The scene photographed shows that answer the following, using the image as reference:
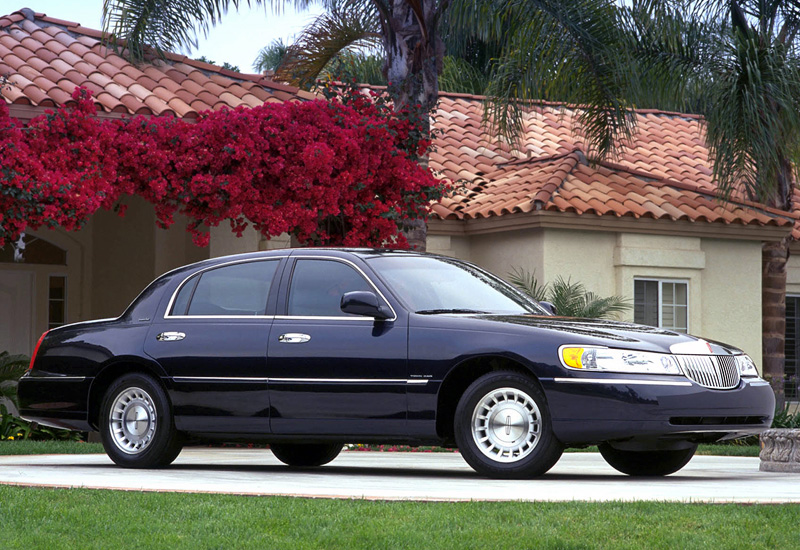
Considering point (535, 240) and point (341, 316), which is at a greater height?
point (535, 240)

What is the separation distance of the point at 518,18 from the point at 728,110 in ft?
11.4

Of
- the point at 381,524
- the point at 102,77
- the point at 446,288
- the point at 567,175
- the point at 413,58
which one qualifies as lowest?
the point at 381,524

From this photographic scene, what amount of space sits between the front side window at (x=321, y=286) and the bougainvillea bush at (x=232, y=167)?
470cm

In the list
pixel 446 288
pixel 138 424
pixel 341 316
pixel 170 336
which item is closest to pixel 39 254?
pixel 138 424

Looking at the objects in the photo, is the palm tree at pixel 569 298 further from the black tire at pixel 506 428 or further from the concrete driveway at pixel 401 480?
the black tire at pixel 506 428

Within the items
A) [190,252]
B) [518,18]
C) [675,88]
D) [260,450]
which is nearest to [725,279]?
[675,88]

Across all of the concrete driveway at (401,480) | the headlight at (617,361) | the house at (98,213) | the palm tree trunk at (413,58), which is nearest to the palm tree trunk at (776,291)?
the palm tree trunk at (413,58)

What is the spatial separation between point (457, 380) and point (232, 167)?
6270 millimetres

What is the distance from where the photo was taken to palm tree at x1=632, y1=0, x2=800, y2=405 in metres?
18.4

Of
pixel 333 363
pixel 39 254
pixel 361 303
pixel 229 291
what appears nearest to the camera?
pixel 361 303

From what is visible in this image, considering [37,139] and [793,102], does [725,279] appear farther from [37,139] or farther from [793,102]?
[37,139]

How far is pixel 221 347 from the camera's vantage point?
395 inches

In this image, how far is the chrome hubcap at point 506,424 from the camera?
8.99 meters

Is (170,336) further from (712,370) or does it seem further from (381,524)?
(381,524)
